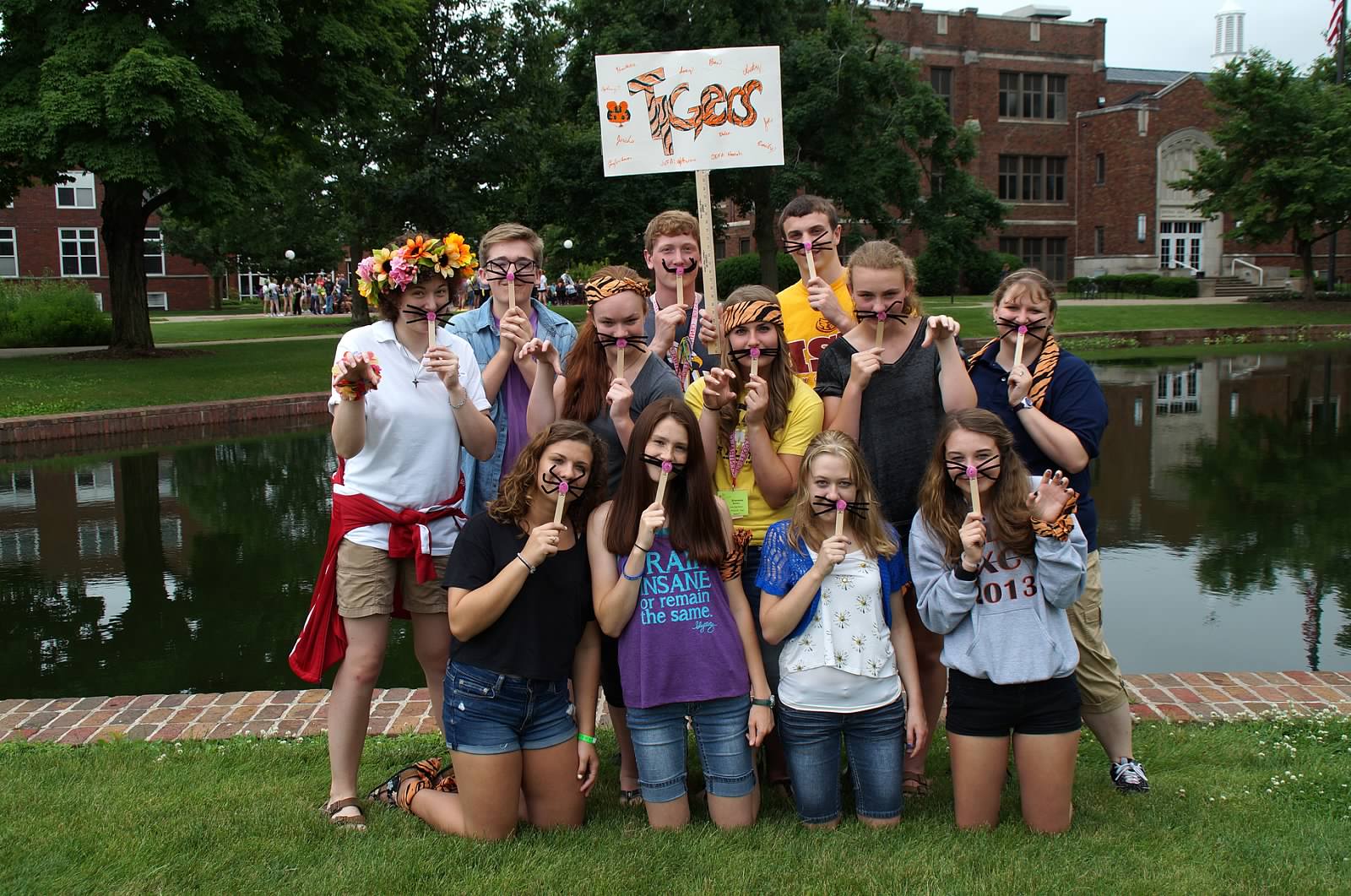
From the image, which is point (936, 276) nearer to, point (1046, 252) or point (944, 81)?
point (944, 81)

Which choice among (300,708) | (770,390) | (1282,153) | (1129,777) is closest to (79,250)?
(1282,153)

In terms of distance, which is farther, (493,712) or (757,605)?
(757,605)

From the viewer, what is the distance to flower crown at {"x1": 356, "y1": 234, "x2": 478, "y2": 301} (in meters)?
3.61

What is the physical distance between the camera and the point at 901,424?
3.76m

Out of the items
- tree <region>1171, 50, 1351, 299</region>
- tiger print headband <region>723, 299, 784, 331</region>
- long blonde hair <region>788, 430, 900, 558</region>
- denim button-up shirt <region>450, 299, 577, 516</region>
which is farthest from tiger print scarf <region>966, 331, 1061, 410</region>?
A: tree <region>1171, 50, 1351, 299</region>

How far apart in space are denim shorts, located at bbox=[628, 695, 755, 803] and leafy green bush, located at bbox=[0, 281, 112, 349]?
25671 millimetres

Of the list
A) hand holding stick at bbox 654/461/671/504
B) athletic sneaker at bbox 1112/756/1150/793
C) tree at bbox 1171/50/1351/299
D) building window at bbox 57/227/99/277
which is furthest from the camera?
building window at bbox 57/227/99/277

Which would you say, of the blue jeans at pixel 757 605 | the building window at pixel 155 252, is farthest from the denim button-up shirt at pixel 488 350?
the building window at pixel 155 252

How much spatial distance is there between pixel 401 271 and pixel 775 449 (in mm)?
1320

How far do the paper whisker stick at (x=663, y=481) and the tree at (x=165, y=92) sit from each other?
16.2 metres

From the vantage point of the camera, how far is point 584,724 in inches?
141

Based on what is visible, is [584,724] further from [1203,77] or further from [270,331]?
[1203,77]

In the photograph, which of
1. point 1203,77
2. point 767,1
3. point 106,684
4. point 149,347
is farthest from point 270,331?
point 1203,77

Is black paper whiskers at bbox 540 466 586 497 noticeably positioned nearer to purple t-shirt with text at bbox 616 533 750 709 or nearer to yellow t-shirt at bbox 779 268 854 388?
purple t-shirt with text at bbox 616 533 750 709
